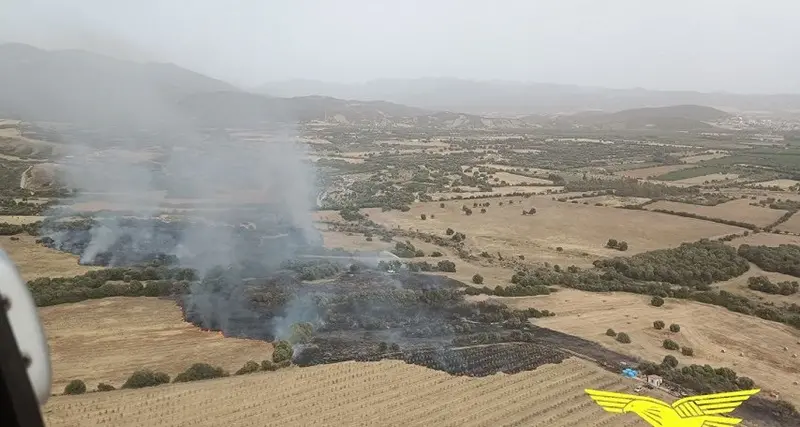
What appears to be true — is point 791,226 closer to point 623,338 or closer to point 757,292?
point 757,292

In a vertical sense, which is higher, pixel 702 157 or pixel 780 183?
pixel 780 183

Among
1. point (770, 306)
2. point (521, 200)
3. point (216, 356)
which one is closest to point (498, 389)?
point (216, 356)

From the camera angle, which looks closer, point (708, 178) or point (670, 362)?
point (670, 362)

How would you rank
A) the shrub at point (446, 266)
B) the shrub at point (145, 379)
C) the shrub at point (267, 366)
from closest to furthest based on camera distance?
the shrub at point (145, 379) → the shrub at point (267, 366) → the shrub at point (446, 266)

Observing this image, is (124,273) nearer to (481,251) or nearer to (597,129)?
(481,251)

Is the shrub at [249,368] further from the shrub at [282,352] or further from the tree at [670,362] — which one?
the tree at [670,362]

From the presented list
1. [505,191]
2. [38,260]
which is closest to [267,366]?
[38,260]

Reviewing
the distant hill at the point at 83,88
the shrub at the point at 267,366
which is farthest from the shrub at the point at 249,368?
the distant hill at the point at 83,88
